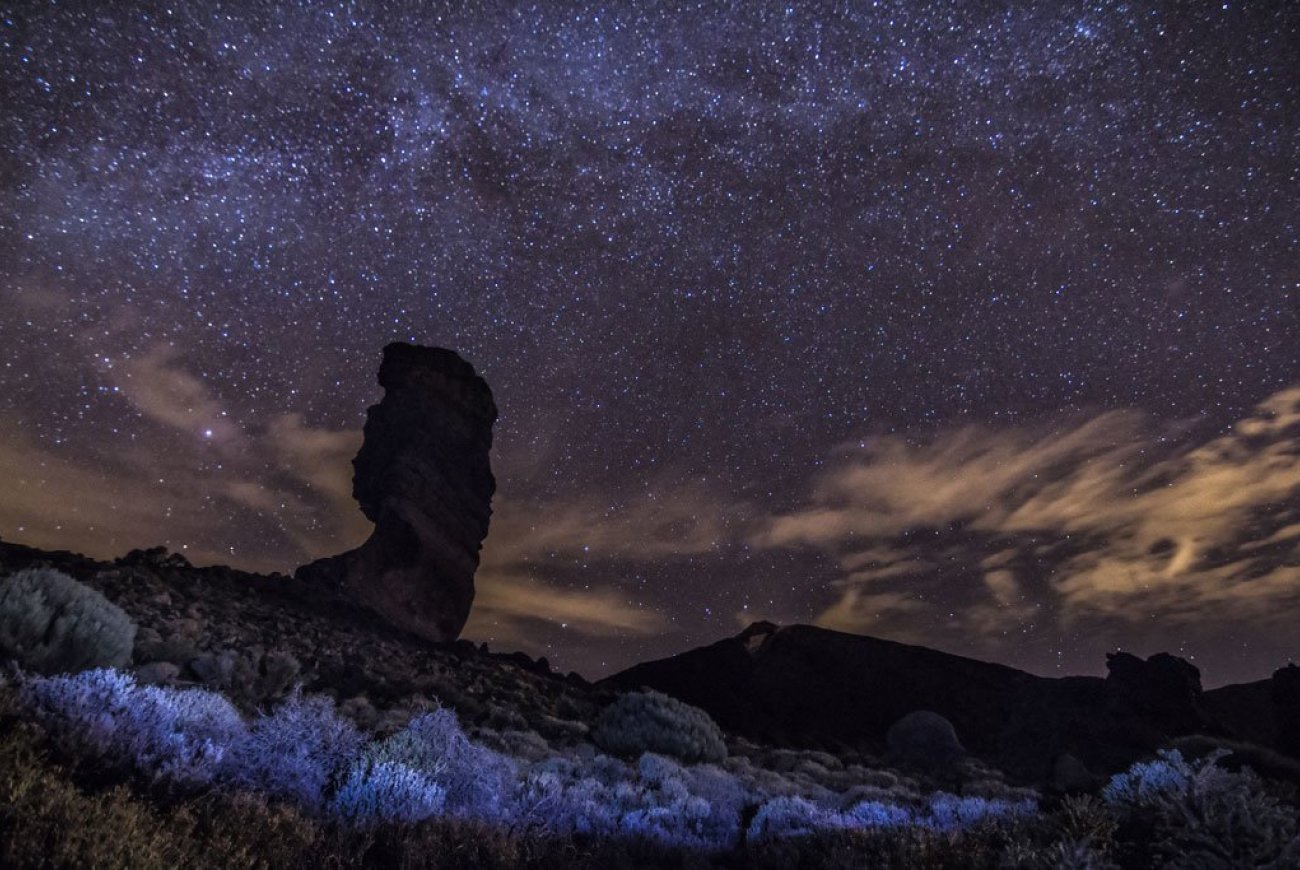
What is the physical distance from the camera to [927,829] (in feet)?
23.8

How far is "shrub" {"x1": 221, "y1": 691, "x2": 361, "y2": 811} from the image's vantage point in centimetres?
608

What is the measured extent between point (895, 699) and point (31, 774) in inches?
1735

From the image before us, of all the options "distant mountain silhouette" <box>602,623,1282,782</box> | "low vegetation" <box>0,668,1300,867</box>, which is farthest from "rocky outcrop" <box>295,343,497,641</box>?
"low vegetation" <box>0,668,1300,867</box>

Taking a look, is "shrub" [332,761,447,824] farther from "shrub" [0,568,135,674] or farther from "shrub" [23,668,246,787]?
"shrub" [0,568,135,674]

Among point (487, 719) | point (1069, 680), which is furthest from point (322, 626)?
point (1069, 680)

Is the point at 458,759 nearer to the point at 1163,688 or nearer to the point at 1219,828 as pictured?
the point at 1219,828

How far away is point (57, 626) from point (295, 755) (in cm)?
454

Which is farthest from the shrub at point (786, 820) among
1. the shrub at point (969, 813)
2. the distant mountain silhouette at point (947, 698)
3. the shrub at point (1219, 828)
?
the distant mountain silhouette at point (947, 698)

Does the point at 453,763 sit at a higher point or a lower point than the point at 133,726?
lower

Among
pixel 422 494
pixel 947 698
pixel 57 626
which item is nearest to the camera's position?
pixel 57 626

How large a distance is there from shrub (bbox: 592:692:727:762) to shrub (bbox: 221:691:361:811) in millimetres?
8332

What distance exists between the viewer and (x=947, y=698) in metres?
40.7

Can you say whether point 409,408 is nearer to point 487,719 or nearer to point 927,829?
point 487,719

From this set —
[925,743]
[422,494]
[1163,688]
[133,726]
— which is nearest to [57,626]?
[133,726]
